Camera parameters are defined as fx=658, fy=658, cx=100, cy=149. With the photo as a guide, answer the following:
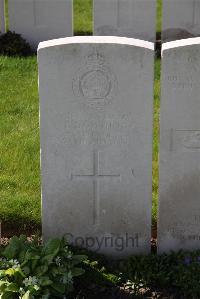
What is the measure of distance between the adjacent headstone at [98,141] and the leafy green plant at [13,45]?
5.51 metres

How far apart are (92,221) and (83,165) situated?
0.44 meters

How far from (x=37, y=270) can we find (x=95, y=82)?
1303mm

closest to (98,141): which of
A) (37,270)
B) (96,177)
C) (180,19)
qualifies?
(96,177)

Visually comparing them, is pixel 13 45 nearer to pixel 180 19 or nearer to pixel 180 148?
pixel 180 19

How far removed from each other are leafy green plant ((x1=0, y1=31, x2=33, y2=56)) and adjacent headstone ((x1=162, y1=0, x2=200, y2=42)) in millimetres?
2149

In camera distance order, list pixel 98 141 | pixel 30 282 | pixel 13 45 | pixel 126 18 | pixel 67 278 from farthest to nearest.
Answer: pixel 126 18
pixel 13 45
pixel 98 141
pixel 67 278
pixel 30 282

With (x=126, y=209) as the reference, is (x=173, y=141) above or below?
above

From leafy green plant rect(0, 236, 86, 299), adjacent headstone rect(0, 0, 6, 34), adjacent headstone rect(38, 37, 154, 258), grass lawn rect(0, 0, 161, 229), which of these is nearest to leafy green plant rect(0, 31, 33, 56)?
adjacent headstone rect(0, 0, 6, 34)

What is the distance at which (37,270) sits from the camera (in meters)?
4.20

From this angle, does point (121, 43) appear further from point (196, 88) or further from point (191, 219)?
point (191, 219)

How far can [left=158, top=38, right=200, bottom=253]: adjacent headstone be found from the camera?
4410mm

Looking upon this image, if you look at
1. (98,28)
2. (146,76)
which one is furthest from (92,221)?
(98,28)

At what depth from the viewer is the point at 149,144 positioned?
15.0ft

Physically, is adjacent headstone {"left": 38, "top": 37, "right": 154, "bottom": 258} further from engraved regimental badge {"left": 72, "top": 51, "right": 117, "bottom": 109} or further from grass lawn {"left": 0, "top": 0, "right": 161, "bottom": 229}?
grass lawn {"left": 0, "top": 0, "right": 161, "bottom": 229}
